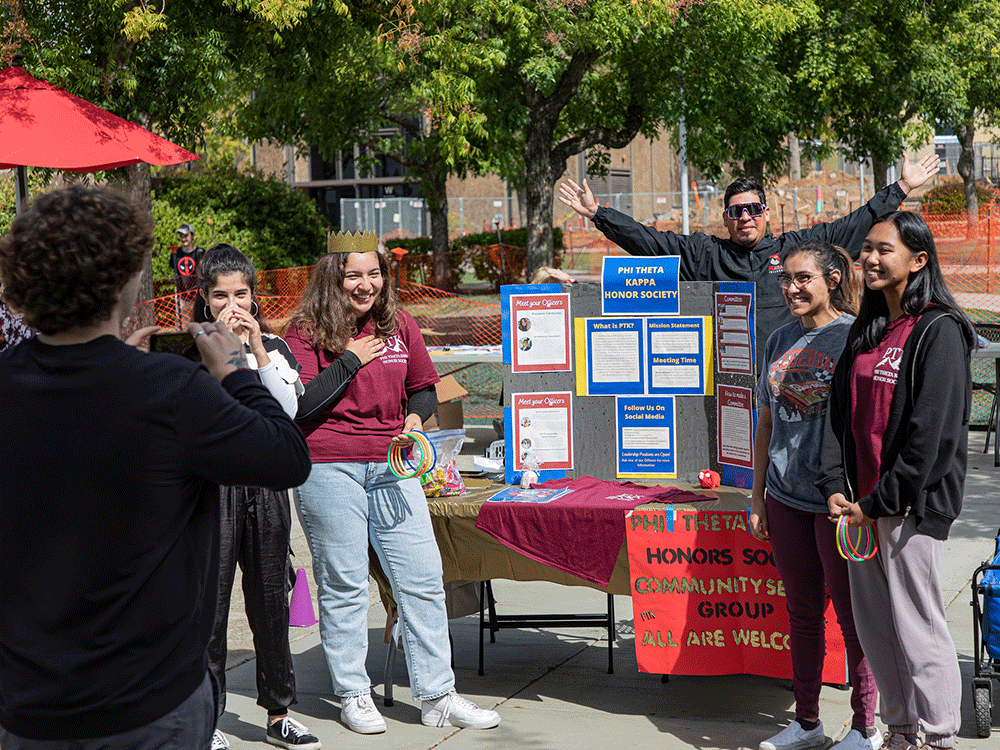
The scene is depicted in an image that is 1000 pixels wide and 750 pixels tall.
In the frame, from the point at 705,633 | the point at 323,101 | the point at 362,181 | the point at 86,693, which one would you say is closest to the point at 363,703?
the point at 705,633

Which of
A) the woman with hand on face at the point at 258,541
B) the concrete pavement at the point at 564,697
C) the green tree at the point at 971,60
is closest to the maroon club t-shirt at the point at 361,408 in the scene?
the woman with hand on face at the point at 258,541

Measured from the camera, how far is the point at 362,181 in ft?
147

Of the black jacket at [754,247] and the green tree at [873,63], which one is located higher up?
the green tree at [873,63]

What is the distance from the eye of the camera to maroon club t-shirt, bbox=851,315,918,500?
3455 mm

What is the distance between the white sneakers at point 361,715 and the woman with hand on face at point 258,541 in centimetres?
20

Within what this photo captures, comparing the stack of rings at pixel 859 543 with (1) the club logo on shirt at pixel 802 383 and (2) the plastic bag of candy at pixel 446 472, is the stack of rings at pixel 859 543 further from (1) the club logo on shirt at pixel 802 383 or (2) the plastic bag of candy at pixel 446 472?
(2) the plastic bag of candy at pixel 446 472

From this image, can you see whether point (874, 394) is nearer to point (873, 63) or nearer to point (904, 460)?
point (904, 460)

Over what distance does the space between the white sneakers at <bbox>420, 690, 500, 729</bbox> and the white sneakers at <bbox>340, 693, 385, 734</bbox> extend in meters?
0.20

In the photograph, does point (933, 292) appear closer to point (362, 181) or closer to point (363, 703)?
point (363, 703)

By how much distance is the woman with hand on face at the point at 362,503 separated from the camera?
425 centimetres

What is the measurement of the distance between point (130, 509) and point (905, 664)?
102 inches

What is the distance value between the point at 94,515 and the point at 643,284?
3177 millimetres

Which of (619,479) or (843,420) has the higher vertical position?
(843,420)

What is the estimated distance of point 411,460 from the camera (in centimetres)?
429
